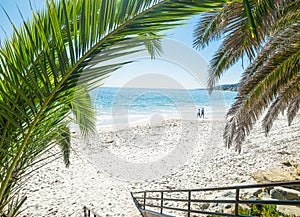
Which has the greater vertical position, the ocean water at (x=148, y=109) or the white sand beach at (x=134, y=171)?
the ocean water at (x=148, y=109)

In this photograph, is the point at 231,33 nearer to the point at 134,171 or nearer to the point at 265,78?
the point at 265,78

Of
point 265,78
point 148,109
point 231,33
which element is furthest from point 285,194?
point 148,109

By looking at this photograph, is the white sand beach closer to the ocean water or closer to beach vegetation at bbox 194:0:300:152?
beach vegetation at bbox 194:0:300:152

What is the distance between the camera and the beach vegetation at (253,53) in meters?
3.03

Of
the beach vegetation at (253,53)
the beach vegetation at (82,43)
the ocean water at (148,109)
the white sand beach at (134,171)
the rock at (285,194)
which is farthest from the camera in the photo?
the ocean water at (148,109)

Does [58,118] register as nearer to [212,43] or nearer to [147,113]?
[212,43]

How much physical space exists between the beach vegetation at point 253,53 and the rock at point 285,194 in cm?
167

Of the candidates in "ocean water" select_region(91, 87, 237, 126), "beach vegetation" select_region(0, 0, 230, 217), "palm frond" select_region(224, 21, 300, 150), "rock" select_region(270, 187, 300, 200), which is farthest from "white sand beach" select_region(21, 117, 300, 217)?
"ocean water" select_region(91, 87, 237, 126)

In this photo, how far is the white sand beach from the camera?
8188mm

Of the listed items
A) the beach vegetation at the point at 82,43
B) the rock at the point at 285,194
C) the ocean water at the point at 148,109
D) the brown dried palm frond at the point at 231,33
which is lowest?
the rock at the point at 285,194

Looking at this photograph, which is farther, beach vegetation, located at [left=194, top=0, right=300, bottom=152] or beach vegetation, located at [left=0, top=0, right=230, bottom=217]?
beach vegetation, located at [left=194, top=0, right=300, bottom=152]

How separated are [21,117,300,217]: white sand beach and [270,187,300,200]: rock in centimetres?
293

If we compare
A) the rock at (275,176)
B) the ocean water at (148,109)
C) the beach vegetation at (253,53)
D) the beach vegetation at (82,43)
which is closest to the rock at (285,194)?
the rock at (275,176)

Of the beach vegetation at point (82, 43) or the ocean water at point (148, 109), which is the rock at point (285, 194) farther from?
the ocean water at point (148, 109)
